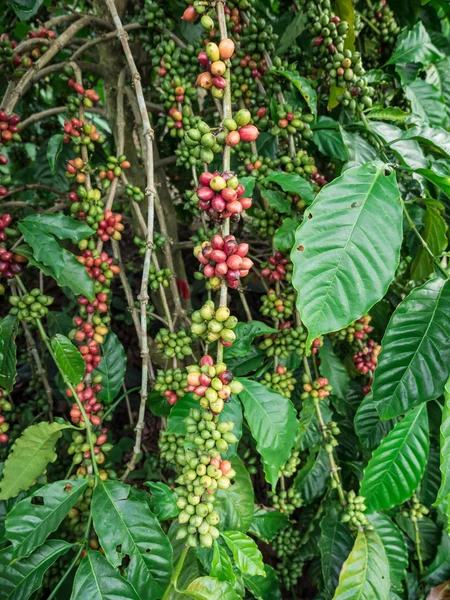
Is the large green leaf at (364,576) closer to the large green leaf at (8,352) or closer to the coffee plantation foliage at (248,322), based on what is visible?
the coffee plantation foliage at (248,322)

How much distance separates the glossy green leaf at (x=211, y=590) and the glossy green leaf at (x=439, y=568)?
112 cm

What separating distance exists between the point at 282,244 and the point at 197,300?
4.76 ft

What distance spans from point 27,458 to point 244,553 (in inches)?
27.2

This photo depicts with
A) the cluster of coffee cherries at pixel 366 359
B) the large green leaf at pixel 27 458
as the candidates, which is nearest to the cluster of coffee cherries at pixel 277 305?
the cluster of coffee cherries at pixel 366 359

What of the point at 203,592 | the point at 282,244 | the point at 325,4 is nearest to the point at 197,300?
the point at 282,244

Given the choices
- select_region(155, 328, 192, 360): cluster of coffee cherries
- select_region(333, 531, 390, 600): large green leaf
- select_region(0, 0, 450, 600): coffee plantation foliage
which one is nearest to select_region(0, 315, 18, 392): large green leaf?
select_region(0, 0, 450, 600): coffee plantation foliage

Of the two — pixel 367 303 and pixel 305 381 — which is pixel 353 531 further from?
pixel 367 303

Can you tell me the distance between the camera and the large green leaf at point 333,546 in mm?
1473

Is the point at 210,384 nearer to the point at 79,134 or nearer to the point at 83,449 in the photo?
the point at 83,449

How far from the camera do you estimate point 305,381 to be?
4.97 ft

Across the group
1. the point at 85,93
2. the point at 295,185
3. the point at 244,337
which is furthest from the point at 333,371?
the point at 85,93

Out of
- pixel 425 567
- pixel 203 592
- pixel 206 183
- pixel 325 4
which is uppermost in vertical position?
pixel 325 4

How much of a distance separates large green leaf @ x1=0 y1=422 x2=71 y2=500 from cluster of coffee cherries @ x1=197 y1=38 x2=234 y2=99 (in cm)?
100

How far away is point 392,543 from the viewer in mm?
1487
